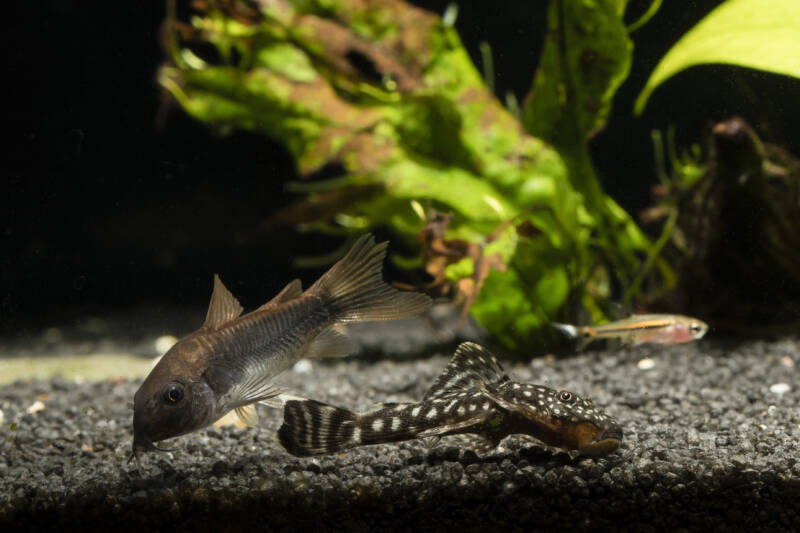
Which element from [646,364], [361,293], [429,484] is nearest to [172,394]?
[361,293]

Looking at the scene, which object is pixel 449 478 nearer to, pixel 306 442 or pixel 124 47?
pixel 306 442

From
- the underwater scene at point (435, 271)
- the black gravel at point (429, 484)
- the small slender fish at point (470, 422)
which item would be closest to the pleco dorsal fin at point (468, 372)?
the underwater scene at point (435, 271)

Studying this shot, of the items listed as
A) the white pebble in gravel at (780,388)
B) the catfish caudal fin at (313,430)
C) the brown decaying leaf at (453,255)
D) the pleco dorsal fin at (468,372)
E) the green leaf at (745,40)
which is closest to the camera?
the catfish caudal fin at (313,430)

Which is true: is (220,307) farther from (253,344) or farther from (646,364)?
(646,364)

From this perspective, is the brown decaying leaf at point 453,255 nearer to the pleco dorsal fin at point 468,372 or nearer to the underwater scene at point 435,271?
the underwater scene at point 435,271

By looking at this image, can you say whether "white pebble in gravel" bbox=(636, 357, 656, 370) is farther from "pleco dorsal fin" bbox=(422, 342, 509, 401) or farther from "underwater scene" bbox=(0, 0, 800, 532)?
"pleco dorsal fin" bbox=(422, 342, 509, 401)

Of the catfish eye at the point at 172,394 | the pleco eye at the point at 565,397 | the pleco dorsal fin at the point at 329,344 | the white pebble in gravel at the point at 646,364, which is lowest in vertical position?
the white pebble in gravel at the point at 646,364
